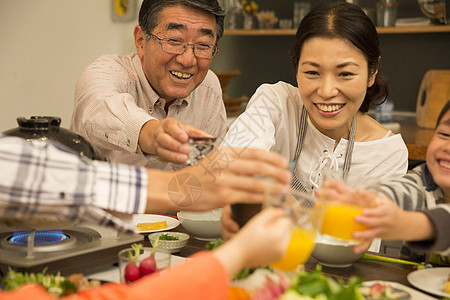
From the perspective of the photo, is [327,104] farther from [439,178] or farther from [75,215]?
[75,215]

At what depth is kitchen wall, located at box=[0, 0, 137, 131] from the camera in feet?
11.4

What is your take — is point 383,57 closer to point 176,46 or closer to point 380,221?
point 176,46

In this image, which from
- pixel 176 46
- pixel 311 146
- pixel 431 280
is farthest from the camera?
pixel 176 46

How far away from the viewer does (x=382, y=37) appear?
4395 mm

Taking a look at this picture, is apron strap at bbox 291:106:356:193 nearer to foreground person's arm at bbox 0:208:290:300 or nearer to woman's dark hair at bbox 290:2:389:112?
woman's dark hair at bbox 290:2:389:112

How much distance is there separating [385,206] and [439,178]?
1.65 feet

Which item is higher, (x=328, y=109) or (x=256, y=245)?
(x=328, y=109)

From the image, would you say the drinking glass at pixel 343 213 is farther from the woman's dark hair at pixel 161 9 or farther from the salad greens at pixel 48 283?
the woman's dark hair at pixel 161 9

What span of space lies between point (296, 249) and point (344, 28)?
117cm

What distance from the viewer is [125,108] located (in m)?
1.96

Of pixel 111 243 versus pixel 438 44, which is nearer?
pixel 111 243

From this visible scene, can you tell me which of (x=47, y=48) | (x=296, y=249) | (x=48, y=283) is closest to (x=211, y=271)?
(x=296, y=249)

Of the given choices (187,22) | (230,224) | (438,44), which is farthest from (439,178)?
(438,44)

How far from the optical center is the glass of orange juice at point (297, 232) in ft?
3.31
